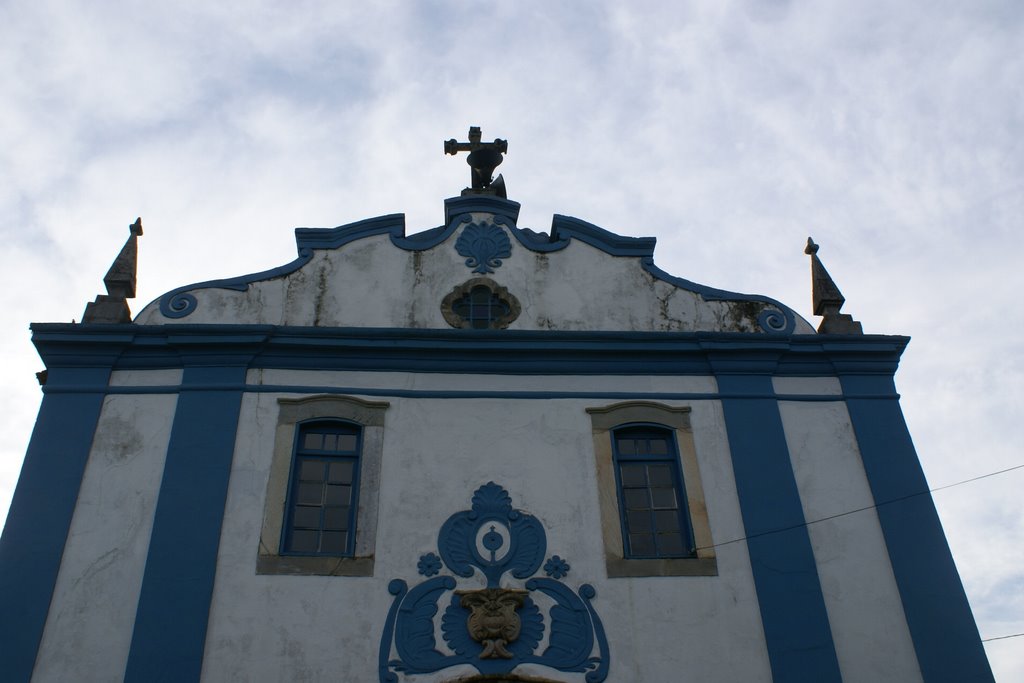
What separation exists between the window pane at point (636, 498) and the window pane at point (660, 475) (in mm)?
186

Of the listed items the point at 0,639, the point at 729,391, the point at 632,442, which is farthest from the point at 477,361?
the point at 0,639

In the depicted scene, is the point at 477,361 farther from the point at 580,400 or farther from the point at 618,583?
the point at 618,583

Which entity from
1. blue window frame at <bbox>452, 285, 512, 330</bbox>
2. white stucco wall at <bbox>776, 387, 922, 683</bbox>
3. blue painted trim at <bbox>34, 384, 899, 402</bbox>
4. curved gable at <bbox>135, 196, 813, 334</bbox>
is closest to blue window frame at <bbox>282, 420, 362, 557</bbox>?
blue painted trim at <bbox>34, 384, 899, 402</bbox>

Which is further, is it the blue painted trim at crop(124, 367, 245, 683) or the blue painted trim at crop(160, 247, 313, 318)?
the blue painted trim at crop(160, 247, 313, 318)

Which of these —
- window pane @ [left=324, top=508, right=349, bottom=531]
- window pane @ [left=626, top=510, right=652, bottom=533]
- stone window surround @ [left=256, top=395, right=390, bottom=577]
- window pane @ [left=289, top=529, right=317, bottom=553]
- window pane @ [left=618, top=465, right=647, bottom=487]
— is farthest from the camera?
window pane @ [left=618, top=465, right=647, bottom=487]

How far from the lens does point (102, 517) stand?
9.74 m

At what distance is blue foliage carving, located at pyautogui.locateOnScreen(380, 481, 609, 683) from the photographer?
30.2ft

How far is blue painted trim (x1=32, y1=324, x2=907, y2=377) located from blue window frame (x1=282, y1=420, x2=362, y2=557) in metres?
0.92

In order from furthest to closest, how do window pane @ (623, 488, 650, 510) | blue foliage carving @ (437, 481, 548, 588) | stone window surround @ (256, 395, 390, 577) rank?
1. window pane @ (623, 488, 650, 510)
2. blue foliage carving @ (437, 481, 548, 588)
3. stone window surround @ (256, 395, 390, 577)

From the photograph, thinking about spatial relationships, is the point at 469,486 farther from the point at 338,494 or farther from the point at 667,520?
the point at 667,520

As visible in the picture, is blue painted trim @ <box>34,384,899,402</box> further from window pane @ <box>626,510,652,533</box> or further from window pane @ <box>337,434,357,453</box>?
window pane @ <box>626,510,652,533</box>

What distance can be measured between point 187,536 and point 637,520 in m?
4.88

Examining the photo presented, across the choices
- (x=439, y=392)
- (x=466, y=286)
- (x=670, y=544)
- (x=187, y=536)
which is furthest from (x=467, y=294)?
(x=187, y=536)

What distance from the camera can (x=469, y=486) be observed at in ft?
33.6
